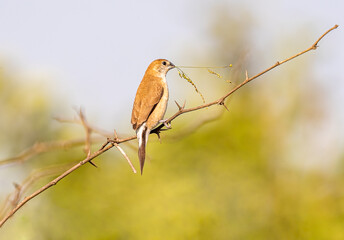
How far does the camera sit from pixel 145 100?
4.48 meters

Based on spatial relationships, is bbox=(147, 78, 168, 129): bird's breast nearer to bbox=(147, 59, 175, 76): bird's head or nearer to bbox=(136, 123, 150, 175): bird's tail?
bbox=(136, 123, 150, 175): bird's tail

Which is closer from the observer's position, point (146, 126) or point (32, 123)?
point (146, 126)

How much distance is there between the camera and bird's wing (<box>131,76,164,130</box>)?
170 inches

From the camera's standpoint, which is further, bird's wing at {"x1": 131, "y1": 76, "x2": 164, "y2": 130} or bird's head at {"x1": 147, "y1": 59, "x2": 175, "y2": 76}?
bird's head at {"x1": 147, "y1": 59, "x2": 175, "y2": 76}

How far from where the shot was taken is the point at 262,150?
26953 mm

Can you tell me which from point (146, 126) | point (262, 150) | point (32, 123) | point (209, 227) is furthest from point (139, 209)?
point (146, 126)

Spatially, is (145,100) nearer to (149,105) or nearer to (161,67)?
(149,105)

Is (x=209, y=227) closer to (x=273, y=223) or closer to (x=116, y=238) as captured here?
(x=116, y=238)

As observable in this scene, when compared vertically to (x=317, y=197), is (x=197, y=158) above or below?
above

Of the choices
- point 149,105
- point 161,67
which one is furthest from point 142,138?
point 161,67

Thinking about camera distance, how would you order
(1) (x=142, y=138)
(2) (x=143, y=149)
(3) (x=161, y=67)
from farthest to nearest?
1. (3) (x=161, y=67)
2. (1) (x=142, y=138)
3. (2) (x=143, y=149)

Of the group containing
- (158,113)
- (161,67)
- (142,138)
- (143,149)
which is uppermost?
(161,67)

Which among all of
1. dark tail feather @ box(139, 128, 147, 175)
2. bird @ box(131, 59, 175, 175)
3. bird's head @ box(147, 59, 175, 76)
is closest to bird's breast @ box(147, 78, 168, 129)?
bird @ box(131, 59, 175, 175)

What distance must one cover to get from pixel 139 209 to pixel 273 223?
649 centimetres
